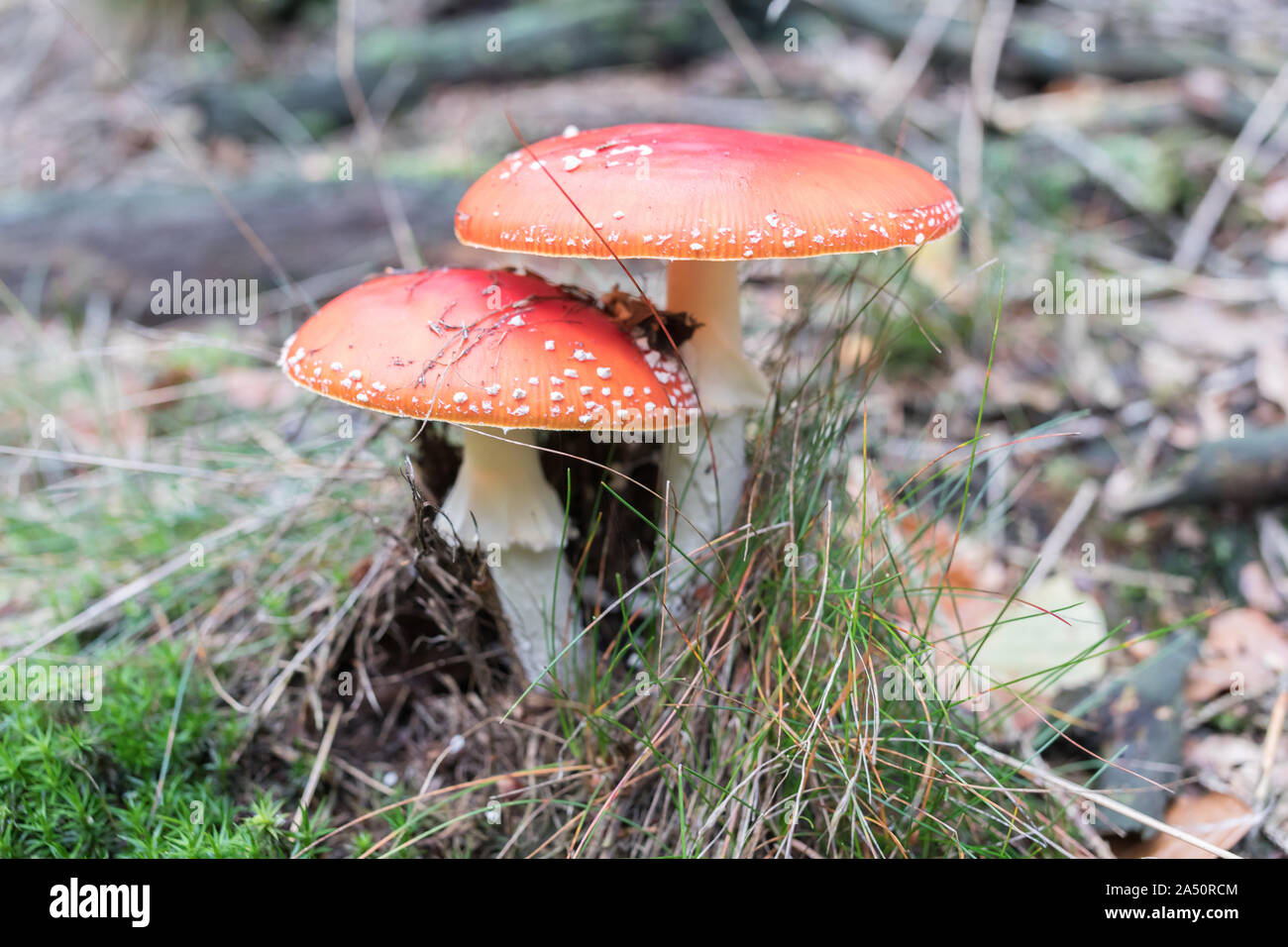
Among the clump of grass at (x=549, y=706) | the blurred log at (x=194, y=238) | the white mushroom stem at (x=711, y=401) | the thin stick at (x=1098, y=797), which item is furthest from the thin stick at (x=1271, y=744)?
the blurred log at (x=194, y=238)

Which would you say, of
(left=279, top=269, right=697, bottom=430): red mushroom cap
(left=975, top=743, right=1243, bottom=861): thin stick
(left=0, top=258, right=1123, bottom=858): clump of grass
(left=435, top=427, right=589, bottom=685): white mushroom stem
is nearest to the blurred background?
(left=0, top=258, right=1123, bottom=858): clump of grass

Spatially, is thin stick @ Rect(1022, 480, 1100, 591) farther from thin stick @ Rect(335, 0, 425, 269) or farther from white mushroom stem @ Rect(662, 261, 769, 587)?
thin stick @ Rect(335, 0, 425, 269)

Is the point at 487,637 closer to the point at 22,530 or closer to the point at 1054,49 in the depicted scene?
the point at 22,530

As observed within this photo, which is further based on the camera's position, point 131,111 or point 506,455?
point 131,111

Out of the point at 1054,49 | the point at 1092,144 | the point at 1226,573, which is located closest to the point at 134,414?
the point at 1226,573

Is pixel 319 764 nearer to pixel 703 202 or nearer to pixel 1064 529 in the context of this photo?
pixel 703 202

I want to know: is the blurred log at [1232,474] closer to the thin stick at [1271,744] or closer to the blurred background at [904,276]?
the blurred background at [904,276]

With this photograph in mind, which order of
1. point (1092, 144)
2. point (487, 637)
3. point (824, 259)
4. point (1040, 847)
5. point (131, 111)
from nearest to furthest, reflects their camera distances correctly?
point (1040, 847) → point (487, 637) → point (824, 259) → point (1092, 144) → point (131, 111)

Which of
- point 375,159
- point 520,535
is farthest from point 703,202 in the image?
point 375,159
